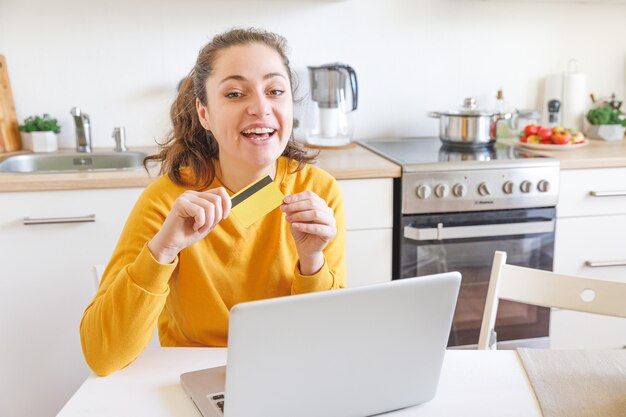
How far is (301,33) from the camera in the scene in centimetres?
277

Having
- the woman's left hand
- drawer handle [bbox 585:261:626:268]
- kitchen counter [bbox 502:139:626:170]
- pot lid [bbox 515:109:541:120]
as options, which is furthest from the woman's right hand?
pot lid [bbox 515:109:541:120]

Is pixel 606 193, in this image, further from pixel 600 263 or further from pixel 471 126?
pixel 471 126

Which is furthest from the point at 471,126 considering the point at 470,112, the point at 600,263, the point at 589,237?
the point at 600,263

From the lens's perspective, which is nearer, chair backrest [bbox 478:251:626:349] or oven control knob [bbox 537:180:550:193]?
chair backrest [bbox 478:251:626:349]

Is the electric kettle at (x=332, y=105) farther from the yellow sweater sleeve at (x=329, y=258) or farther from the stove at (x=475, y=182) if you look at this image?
the yellow sweater sleeve at (x=329, y=258)

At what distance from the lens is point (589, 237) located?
8.17ft

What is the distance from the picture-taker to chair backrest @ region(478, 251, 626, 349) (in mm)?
1421

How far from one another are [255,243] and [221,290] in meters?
0.12

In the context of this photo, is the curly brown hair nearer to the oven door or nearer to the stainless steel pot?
the oven door

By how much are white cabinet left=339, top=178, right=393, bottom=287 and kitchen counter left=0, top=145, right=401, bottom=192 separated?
1.4 inches

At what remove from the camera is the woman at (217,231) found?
1156 millimetres

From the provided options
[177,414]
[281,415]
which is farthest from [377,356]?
[177,414]

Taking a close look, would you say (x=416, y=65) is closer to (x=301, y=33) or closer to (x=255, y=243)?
(x=301, y=33)

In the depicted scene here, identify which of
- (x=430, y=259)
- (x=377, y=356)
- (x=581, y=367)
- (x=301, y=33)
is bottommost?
(x=430, y=259)
